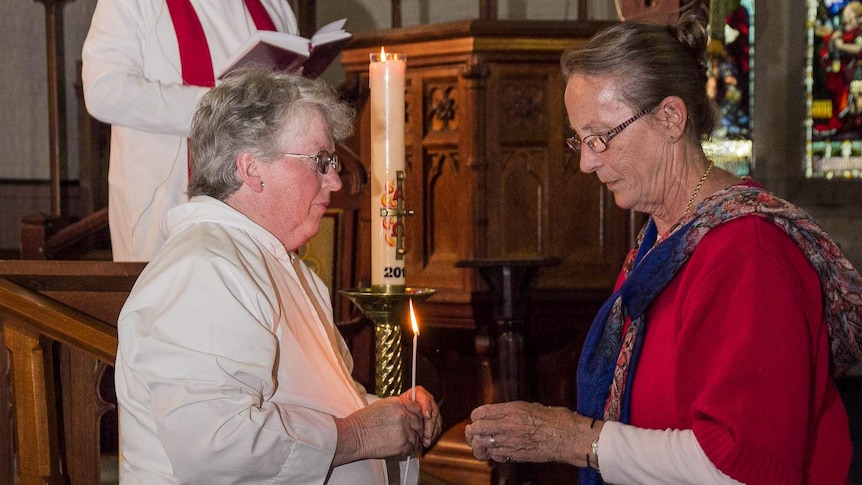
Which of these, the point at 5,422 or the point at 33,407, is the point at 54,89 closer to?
the point at 5,422

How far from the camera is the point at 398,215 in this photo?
7.78ft

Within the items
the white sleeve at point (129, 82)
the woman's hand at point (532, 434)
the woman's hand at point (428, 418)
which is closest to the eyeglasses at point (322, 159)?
the woman's hand at point (428, 418)

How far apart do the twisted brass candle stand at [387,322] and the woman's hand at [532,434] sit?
0.20 metres

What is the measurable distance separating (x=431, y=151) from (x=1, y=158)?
366 centimetres

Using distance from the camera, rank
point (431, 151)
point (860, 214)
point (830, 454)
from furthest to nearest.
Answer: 1. point (860, 214)
2. point (431, 151)
3. point (830, 454)

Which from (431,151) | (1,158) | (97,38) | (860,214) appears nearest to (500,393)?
(431,151)

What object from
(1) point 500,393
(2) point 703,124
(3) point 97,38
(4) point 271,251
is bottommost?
(1) point 500,393

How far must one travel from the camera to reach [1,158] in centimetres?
737

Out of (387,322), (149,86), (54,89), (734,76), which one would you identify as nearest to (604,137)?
(387,322)

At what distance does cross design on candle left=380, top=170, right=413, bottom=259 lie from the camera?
237 centimetres

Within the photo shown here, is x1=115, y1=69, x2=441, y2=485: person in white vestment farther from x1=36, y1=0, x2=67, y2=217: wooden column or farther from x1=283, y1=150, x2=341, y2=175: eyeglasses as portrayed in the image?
x1=36, y1=0, x2=67, y2=217: wooden column

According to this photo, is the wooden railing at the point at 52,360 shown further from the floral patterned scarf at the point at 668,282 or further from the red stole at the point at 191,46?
the floral patterned scarf at the point at 668,282

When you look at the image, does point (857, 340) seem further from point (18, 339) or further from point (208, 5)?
point (208, 5)

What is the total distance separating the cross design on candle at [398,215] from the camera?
2.37 meters
